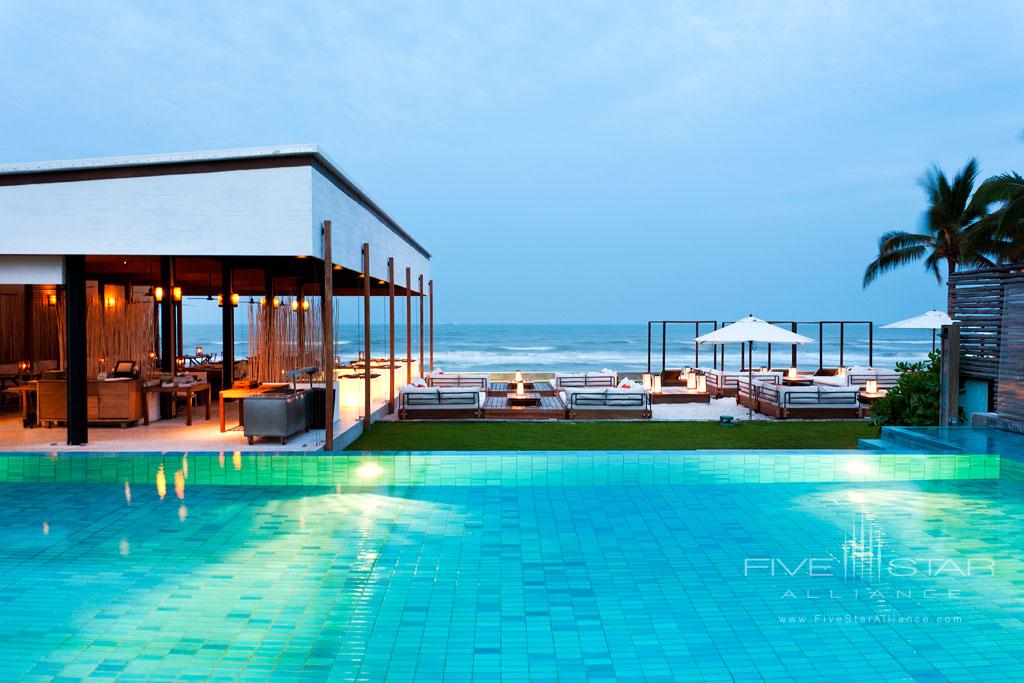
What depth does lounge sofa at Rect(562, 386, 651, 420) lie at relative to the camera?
12.7m

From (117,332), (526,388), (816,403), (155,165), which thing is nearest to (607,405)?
(816,403)

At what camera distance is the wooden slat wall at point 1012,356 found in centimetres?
857

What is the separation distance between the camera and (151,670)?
11.5 ft

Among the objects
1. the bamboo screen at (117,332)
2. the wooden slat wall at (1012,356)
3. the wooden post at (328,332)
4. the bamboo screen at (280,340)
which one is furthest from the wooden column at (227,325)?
the wooden slat wall at (1012,356)

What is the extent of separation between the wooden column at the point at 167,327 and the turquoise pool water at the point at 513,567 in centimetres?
390

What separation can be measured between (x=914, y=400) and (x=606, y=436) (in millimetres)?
4237

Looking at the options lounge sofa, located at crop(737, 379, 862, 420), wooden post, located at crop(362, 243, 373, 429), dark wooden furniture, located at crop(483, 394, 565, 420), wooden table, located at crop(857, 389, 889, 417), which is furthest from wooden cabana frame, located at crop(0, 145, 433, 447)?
wooden table, located at crop(857, 389, 889, 417)

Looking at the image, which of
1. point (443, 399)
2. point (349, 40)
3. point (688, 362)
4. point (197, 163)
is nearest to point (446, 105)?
point (349, 40)

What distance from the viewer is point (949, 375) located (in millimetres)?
9109

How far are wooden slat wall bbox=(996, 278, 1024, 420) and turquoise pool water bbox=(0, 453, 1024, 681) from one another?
5.67 ft

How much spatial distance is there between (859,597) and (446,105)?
38.8 meters

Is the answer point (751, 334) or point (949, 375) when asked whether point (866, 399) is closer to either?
point (751, 334)

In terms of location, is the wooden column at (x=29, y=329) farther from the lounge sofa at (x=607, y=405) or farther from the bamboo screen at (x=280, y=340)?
the lounge sofa at (x=607, y=405)

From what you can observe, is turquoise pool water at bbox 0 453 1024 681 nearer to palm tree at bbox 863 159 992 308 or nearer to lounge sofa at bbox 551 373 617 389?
lounge sofa at bbox 551 373 617 389
